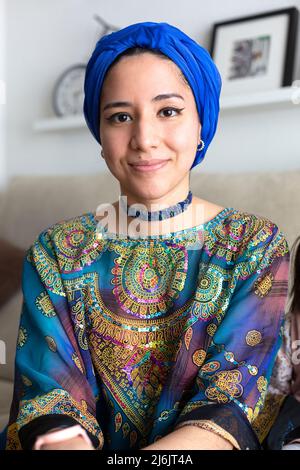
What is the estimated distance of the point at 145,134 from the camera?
3.51 ft

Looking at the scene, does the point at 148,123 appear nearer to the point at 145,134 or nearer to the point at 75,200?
the point at 145,134

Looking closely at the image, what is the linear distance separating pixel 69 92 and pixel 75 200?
2.53ft

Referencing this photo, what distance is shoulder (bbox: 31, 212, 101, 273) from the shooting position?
3.91 ft

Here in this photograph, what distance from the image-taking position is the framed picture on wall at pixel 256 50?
1879mm

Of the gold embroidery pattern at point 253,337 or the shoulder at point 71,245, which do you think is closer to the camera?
the gold embroidery pattern at point 253,337

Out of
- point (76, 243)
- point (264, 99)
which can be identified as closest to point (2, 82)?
point (264, 99)

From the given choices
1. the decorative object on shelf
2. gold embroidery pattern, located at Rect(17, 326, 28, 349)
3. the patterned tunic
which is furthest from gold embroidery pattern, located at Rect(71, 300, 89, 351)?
the decorative object on shelf

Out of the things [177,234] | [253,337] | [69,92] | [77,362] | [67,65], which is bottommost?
[77,362]

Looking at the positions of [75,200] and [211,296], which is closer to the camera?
[211,296]

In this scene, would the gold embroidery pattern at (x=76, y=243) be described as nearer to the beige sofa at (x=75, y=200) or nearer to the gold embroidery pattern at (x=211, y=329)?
the gold embroidery pattern at (x=211, y=329)

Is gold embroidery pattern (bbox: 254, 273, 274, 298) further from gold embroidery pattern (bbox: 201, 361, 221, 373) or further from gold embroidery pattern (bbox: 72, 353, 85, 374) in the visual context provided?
gold embroidery pattern (bbox: 72, 353, 85, 374)

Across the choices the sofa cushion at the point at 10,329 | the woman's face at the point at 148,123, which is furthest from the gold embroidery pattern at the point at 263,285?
the sofa cushion at the point at 10,329

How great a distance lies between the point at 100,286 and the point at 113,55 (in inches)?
17.8
